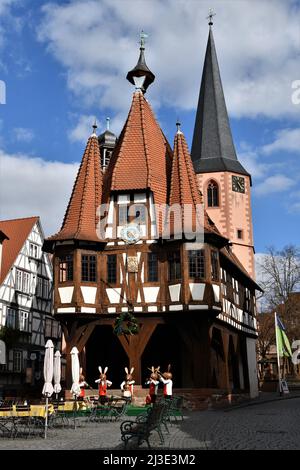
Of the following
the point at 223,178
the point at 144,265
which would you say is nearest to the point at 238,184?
the point at 223,178

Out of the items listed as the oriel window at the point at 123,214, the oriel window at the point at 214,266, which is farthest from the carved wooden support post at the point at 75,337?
the oriel window at the point at 214,266

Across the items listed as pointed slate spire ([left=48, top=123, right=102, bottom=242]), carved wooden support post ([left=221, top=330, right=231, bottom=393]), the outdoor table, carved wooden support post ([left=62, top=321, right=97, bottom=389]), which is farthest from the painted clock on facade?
the outdoor table

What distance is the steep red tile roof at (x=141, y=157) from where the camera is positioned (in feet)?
84.6

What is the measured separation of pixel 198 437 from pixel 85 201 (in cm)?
1492

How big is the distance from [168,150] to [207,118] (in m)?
15.4

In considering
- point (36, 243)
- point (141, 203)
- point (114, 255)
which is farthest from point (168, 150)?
point (36, 243)

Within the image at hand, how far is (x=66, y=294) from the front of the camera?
2412 cm

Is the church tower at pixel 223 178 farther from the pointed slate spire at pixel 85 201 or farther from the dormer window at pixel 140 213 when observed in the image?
the dormer window at pixel 140 213

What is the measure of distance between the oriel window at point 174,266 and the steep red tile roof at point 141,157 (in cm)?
262

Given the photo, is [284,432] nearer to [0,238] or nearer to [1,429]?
[1,429]

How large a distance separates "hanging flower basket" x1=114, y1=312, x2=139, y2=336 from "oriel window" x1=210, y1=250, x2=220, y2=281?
144 inches

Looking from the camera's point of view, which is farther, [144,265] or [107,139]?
[107,139]

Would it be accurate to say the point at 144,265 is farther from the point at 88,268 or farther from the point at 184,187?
the point at 184,187

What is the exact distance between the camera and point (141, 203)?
25.5 metres
